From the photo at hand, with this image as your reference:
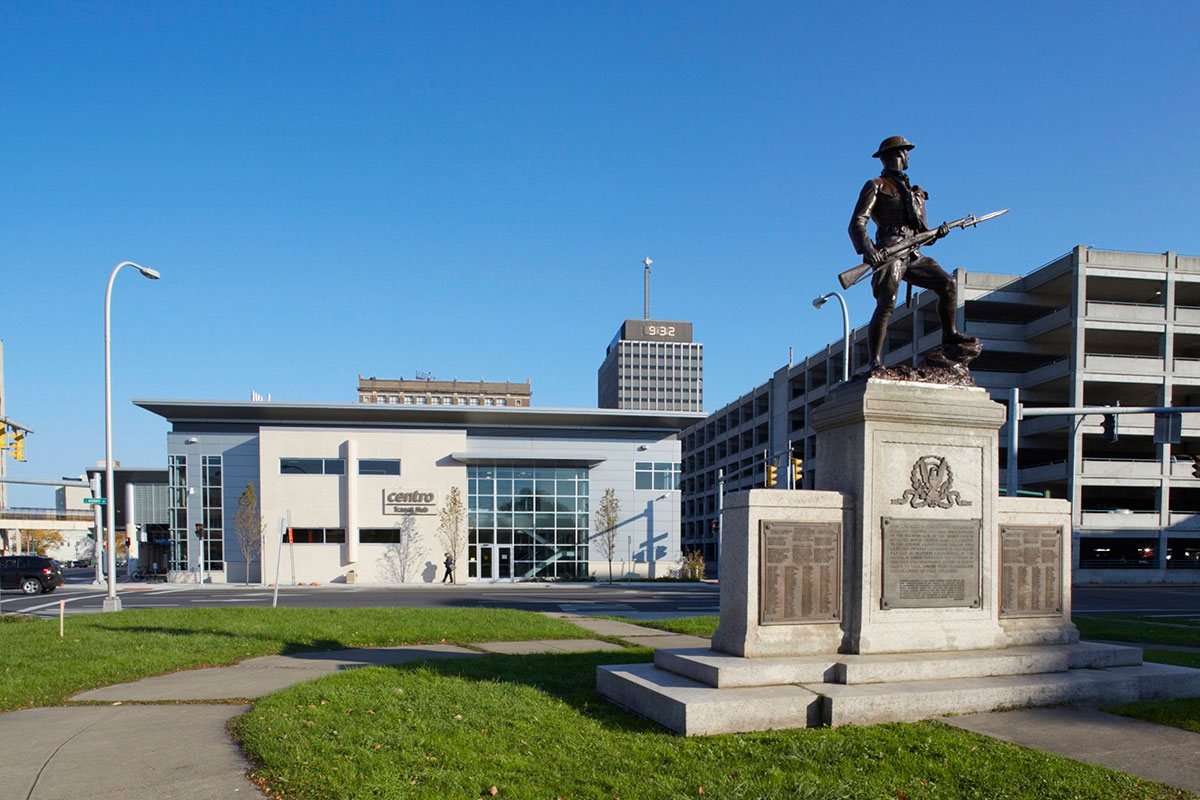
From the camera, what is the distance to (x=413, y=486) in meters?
45.0

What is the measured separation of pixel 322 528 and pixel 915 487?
40.9 m

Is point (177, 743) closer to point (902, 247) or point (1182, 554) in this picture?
point (902, 247)

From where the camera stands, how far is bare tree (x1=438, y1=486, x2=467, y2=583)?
44631 mm

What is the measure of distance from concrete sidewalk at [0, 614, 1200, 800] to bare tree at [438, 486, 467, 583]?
3507 cm

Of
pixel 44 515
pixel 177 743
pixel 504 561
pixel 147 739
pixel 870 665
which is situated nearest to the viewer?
pixel 177 743

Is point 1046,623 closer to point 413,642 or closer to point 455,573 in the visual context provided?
point 413,642

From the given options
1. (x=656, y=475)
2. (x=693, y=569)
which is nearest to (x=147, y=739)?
(x=693, y=569)

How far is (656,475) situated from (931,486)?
41.2m

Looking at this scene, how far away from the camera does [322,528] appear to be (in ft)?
145

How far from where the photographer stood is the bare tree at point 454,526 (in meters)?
44.6

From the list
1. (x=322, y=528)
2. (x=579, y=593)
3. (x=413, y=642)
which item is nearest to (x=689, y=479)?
(x=322, y=528)

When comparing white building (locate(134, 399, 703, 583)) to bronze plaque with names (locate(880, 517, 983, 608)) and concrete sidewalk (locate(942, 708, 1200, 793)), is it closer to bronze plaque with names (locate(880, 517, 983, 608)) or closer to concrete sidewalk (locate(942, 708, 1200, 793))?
bronze plaque with names (locate(880, 517, 983, 608))

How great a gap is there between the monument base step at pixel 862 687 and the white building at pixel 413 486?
3840cm

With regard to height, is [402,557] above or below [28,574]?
below
